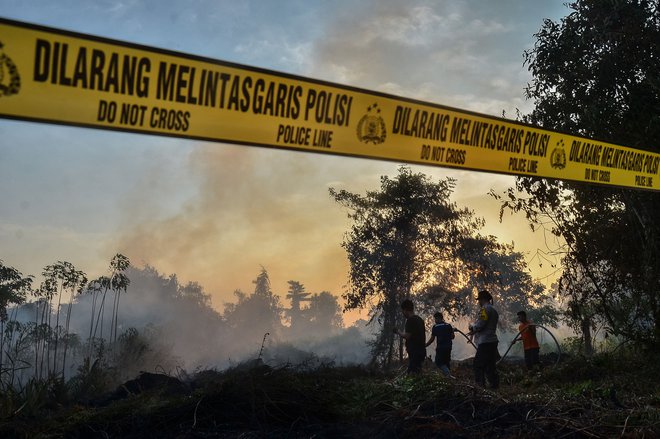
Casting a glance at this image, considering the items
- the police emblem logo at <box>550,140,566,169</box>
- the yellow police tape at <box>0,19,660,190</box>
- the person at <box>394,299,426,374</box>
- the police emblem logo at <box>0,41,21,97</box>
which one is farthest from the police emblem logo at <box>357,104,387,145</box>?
the person at <box>394,299,426,374</box>

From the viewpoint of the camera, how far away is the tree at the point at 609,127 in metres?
11.9

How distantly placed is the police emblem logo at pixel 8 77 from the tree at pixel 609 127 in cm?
1120

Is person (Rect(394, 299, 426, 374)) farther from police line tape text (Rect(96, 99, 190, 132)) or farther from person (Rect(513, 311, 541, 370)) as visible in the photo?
police line tape text (Rect(96, 99, 190, 132))

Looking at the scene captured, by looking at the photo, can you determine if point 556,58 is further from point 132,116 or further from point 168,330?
Result: point 168,330

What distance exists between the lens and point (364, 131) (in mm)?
4773

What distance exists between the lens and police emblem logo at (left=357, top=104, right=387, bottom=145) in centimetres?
476

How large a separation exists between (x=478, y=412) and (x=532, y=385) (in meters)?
5.80

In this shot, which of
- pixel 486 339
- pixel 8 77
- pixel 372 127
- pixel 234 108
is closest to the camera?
pixel 8 77

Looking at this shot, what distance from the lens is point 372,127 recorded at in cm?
482

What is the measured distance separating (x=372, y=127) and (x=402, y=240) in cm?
2487

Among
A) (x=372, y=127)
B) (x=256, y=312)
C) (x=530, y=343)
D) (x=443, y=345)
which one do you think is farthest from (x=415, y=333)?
(x=256, y=312)

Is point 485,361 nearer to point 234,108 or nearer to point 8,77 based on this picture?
point 234,108

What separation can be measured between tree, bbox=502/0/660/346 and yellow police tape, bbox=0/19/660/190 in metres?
7.35

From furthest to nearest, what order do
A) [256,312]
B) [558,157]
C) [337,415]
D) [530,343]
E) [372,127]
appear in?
[256,312]
[530,343]
[337,415]
[558,157]
[372,127]
